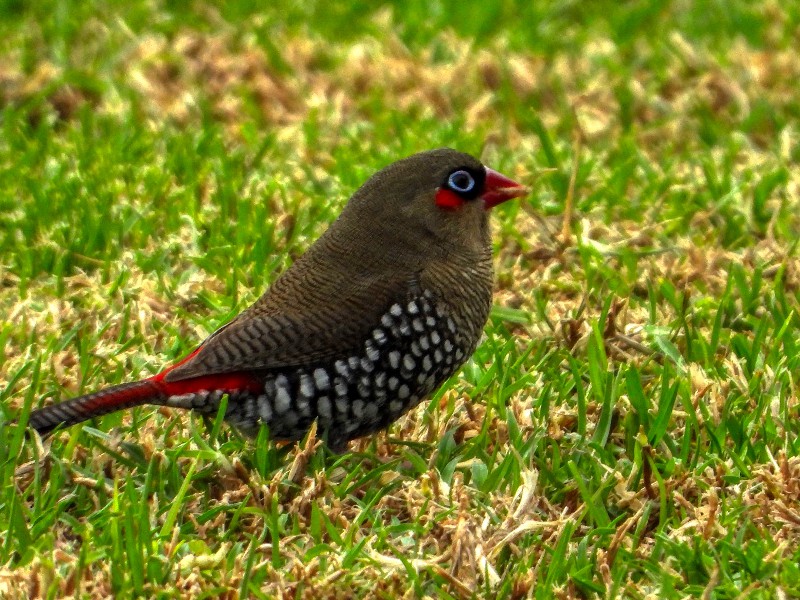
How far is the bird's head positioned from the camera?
4926 millimetres

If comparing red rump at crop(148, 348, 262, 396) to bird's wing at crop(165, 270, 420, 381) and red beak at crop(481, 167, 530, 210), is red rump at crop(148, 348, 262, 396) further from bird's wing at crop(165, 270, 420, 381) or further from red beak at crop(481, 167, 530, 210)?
red beak at crop(481, 167, 530, 210)

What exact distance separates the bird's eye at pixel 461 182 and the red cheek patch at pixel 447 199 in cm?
2

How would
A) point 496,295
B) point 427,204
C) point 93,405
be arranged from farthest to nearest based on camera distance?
point 496,295, point 427,204, point 93,405

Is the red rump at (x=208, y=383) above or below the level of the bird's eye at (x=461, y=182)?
below

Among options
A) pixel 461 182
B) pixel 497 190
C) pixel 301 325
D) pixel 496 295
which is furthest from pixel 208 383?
pixel 496 295

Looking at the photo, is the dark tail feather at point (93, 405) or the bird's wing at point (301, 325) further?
the bird's wing at point (301, 325)

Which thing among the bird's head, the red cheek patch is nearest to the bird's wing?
the bird's head

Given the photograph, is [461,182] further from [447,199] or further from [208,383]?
[208,383]

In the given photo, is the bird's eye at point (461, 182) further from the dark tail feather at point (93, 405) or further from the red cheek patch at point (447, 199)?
the dark tail feather at point (93, 405)

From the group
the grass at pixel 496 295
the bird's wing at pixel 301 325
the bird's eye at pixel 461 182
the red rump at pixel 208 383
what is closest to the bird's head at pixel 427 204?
the bird's eye at pixel 461 182

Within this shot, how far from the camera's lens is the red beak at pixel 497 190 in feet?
16.9

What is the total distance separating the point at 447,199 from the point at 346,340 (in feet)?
2.28

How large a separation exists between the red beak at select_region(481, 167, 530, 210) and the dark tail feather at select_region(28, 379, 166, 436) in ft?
4.54

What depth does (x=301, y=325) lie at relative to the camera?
4.64 meters
